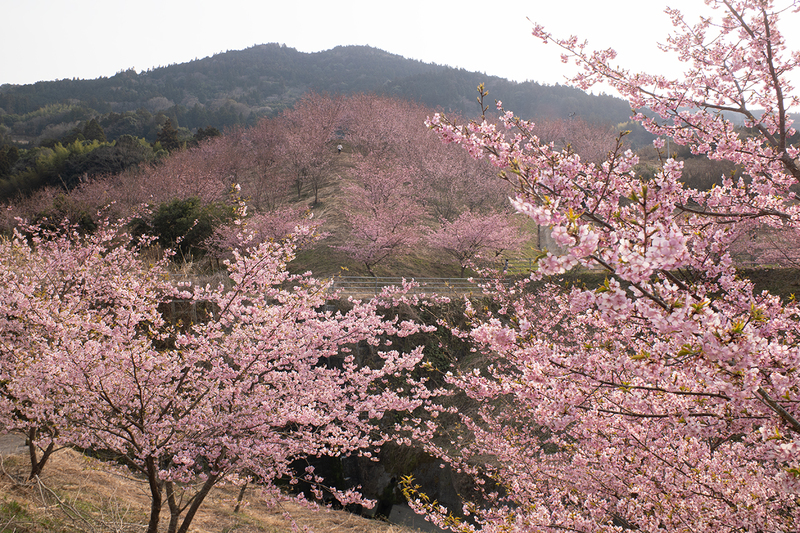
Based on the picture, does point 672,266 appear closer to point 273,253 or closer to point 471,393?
point 471,393

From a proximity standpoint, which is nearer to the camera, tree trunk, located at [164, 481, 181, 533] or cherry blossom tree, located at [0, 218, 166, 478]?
cherry blossom tree, located at [0, 218, 166, 478]

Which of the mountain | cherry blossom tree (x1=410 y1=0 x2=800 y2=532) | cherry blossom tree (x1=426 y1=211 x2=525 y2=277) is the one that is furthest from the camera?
the mountain

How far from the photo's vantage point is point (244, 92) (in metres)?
114

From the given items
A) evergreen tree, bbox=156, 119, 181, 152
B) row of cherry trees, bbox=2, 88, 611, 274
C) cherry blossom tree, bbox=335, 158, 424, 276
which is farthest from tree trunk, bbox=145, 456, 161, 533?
evergreen tree, bbox=156, 119, 181, 152

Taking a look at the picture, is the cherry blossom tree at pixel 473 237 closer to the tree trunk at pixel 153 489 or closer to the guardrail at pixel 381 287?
the guardrail at pixel 381 287

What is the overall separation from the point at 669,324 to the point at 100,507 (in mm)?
7929

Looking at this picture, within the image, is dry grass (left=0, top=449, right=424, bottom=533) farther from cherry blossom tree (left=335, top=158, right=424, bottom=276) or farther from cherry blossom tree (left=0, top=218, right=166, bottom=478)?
cherry blossom tree (left=335, top=158, right=424, bottom=276)

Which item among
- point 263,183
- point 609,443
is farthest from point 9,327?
point 263,183

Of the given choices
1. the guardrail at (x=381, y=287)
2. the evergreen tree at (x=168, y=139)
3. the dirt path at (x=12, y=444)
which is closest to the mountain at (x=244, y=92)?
the evergreen tree at (x=168, y=139)

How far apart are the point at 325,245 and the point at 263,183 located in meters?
6.98

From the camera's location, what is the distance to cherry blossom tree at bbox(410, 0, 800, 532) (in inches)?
64.5

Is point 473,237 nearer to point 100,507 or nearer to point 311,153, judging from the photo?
point 311,153

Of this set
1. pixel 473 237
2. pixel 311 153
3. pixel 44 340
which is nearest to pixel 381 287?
pixel 473 237

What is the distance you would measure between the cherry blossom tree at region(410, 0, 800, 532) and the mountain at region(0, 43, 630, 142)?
64.2 metres
